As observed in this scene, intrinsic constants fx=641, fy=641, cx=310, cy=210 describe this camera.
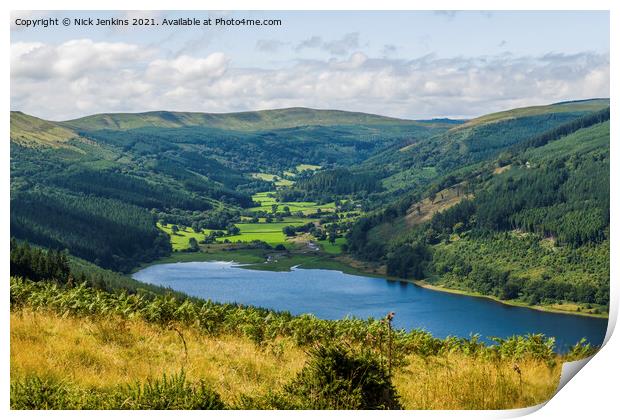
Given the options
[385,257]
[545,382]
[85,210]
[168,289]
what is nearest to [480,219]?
[385,257]

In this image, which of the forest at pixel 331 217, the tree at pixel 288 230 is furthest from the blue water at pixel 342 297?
the tree at pixel 288 230

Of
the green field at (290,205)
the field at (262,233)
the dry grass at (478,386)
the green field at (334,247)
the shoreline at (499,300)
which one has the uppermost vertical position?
the green field at (290,205)

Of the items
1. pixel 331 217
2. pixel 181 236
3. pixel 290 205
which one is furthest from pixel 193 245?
pixel 290 205

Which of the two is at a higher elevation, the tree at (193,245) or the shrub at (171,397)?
the tree at (193,245)

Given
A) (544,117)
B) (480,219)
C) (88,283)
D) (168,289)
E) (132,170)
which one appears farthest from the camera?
(544,117)

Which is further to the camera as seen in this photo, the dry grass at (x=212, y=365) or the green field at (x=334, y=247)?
the green field at (x=334, y=247)

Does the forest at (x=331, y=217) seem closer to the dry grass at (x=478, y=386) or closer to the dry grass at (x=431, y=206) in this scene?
the dry grass at (x=431, y=206)
